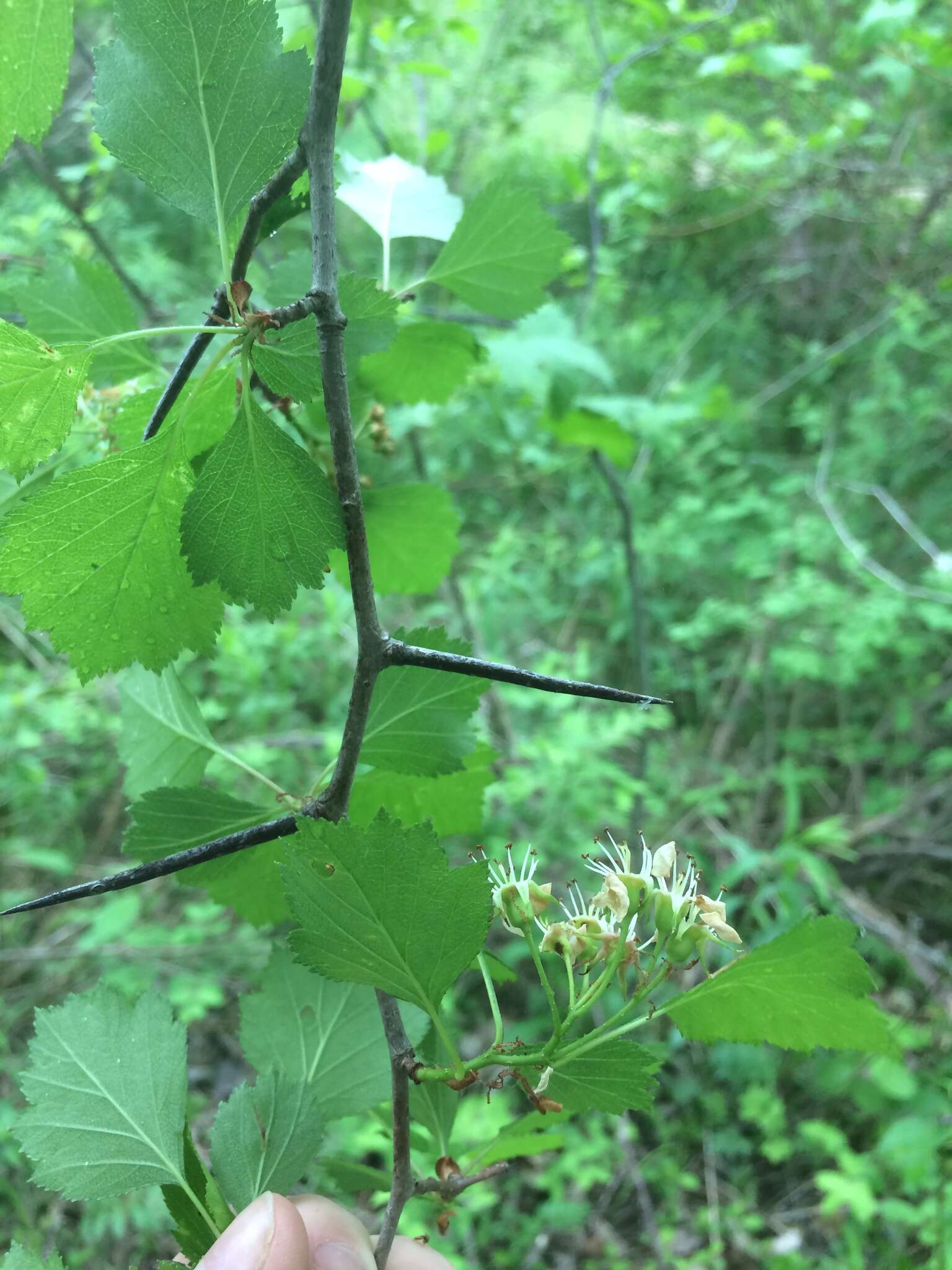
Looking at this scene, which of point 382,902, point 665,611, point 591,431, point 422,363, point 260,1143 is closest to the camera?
point 382,902

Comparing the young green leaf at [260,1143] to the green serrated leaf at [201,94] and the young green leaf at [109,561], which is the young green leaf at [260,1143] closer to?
the young green leaf at [109,561]

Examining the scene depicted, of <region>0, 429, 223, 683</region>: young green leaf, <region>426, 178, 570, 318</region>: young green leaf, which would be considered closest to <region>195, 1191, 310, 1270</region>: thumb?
<region>0, 429, 223, 683</region>: young green leaf

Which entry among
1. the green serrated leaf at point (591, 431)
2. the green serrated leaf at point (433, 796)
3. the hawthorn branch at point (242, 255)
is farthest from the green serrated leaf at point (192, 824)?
the green serrated leaf at point (591, 431)

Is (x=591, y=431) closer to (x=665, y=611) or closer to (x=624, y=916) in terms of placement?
(x=624, y=916)

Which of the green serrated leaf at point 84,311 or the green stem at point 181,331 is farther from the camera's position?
the green serrated leaf at point 84,311

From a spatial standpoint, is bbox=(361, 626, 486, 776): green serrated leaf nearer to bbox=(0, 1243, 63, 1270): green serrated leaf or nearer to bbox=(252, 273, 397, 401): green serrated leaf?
bbox=(252, 273, 397, 401): green serrated leaf

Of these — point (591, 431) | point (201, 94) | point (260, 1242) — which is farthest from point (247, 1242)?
point (591, 431)
